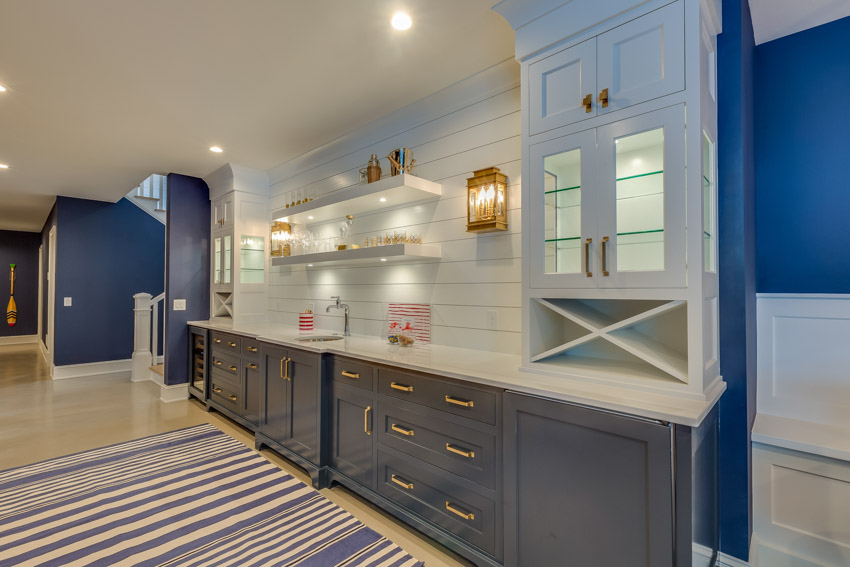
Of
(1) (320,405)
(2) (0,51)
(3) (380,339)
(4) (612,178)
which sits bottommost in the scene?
(1) (320,405)

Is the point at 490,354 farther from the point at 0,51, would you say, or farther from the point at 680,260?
the point at 0,51

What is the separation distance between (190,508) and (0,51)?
2.94 metres

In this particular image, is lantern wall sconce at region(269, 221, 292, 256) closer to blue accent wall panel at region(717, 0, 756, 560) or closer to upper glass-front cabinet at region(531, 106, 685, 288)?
upper glass-front cabinet at region(531, 106, 685, 288)

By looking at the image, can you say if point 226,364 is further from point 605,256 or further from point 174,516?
point 605,256

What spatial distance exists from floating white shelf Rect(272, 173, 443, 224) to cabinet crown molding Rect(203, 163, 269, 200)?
1.02 m

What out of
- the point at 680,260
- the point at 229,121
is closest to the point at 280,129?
the point at 229,121

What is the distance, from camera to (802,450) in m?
1.82

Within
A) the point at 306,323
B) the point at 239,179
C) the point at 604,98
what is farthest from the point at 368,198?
the point at 239,179

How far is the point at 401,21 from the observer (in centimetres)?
219

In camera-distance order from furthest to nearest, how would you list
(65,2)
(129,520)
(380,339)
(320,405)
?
(380,339) → (320,405) → (129,520) → (65,2)

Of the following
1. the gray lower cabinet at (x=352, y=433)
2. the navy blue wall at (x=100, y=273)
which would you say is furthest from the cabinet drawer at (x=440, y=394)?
the navy blue wall at (x=100, y=273)

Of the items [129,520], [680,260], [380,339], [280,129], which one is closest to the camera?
[680,260]

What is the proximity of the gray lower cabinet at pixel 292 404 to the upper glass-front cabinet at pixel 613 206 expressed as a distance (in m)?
1.73

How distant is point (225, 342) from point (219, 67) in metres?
2.58
